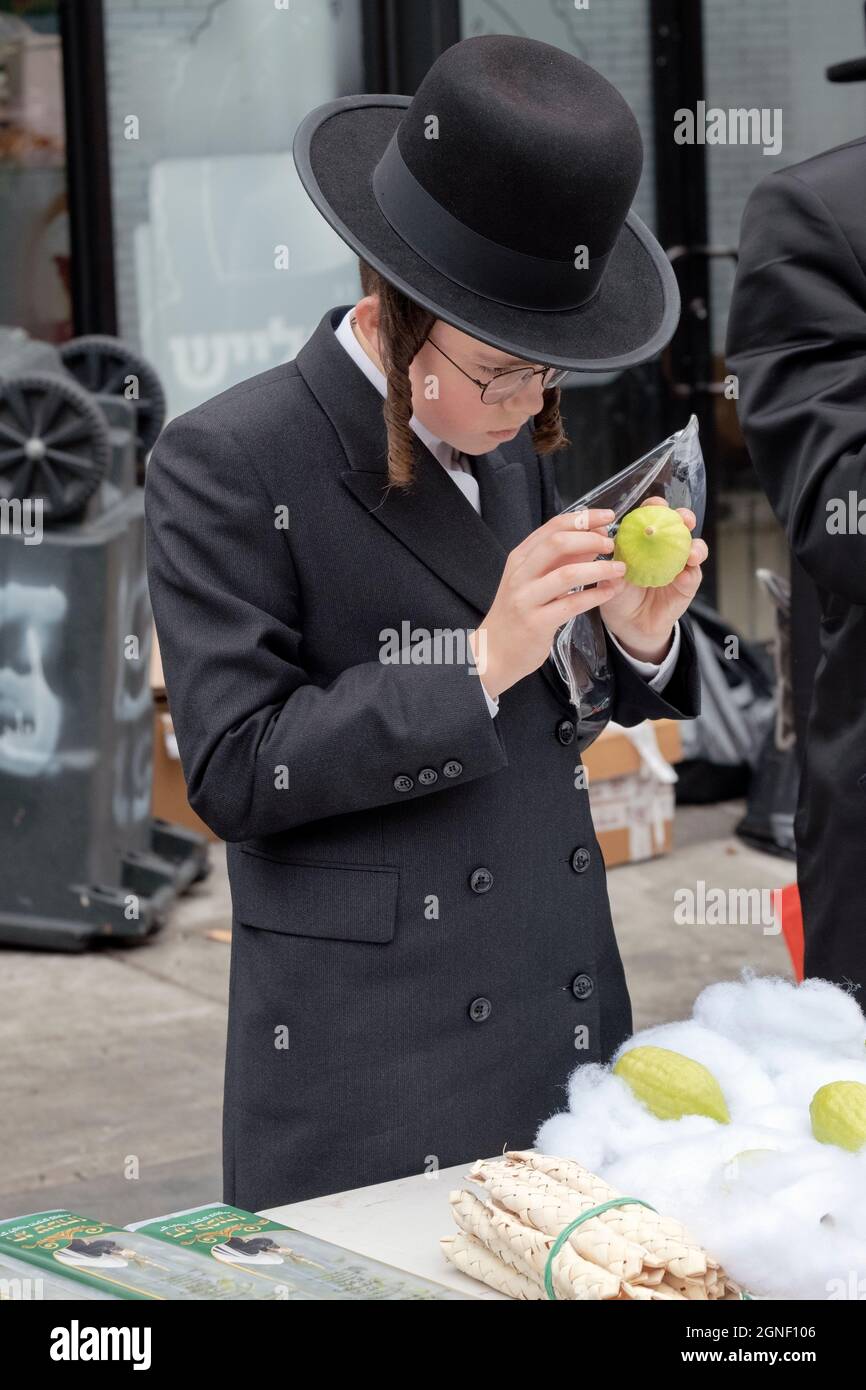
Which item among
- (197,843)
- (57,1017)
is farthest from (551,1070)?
(197,843)

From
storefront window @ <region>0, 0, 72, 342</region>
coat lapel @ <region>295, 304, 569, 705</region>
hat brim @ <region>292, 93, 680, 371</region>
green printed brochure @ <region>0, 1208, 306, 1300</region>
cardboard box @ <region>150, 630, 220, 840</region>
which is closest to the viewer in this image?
green printed brochure @ <region>0, 1208, 306, 1300</region>

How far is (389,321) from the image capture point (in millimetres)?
1837

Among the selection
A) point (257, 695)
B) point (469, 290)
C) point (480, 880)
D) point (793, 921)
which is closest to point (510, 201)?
point (469, 290)

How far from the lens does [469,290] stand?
A: 68.9 inches

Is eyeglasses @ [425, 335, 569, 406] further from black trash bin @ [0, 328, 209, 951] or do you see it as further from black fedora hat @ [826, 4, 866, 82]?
black trash bin @ [0, 328, 209, 951]

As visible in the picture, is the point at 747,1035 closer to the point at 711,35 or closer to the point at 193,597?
the point at 193,597

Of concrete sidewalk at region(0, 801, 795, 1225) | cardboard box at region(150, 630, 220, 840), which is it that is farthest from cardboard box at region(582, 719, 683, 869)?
cardboard box at region(150, 630, 220, 840)

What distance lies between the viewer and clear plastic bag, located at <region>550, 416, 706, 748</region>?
1969mm

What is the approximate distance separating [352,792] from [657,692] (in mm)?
433

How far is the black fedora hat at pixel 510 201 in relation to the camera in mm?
1680

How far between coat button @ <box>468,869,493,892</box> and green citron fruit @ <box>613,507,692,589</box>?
35 centimetres

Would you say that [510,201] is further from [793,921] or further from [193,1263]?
[793,921]

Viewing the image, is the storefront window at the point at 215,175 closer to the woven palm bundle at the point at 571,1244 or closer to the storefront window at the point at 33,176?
the storefront window at the point at 33,176
